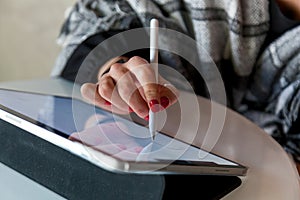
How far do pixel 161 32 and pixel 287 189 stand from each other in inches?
13.0

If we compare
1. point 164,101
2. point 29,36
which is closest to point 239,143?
point 164,101

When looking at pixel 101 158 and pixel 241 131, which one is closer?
pixel 101 158

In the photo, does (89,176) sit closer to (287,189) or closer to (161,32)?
(287,189)

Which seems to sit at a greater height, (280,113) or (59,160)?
(59,160)

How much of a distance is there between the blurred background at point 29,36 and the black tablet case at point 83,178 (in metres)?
0.62

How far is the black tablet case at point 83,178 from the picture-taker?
0.34 metres

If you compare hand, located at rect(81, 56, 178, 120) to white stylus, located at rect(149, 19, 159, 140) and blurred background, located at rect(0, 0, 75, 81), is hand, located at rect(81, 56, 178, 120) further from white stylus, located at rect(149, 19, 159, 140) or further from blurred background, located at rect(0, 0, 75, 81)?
blurred background, located at rect(0, 0, 75, 81)

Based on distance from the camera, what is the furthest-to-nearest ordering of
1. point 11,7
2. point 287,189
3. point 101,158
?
point 11,7, point 287,189, point 101,158

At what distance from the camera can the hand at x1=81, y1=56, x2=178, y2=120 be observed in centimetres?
42

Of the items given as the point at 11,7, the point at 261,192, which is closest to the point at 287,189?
the point at 261,192

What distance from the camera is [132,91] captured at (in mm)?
429

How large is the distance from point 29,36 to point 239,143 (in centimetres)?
70

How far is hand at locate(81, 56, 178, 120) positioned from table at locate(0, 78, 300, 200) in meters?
0.05

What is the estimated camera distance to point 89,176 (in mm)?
365
